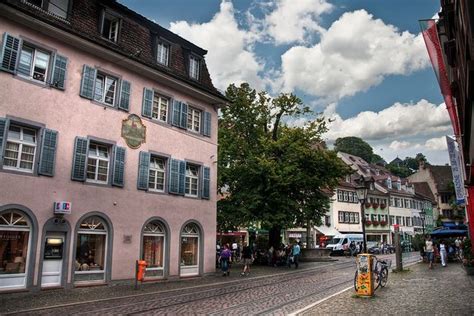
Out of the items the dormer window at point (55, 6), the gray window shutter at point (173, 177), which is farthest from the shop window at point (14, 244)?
the dormer window at point (55, 6)

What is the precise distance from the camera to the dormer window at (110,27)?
19.5 m

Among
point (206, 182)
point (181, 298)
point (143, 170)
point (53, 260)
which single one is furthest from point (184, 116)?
point (181, 298)

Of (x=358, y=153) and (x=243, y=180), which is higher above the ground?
(x=358, y=153)

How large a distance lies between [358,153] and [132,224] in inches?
3257

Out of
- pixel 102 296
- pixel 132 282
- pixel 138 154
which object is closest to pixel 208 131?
pixel 138 154

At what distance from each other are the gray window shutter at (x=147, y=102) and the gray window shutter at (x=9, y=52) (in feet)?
20.1

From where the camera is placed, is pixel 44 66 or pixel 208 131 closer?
pixel 44 66

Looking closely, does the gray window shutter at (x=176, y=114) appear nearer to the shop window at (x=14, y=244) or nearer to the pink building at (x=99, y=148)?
the pink building at (x=99, y=148)

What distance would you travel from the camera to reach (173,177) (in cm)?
2139

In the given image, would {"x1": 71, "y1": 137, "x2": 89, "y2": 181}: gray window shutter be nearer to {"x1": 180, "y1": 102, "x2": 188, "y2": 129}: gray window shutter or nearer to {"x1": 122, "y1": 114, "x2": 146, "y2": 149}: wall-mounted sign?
{"x1": 122, "y1": 114, "x2": 146, "y2": 149}: wall-mounted sign

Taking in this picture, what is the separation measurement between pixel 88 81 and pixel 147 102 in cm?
329

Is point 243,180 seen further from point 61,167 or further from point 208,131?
point 61,167

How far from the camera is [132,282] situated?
1872 centimetres

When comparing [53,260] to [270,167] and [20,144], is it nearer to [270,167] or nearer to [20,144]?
[20,144]
